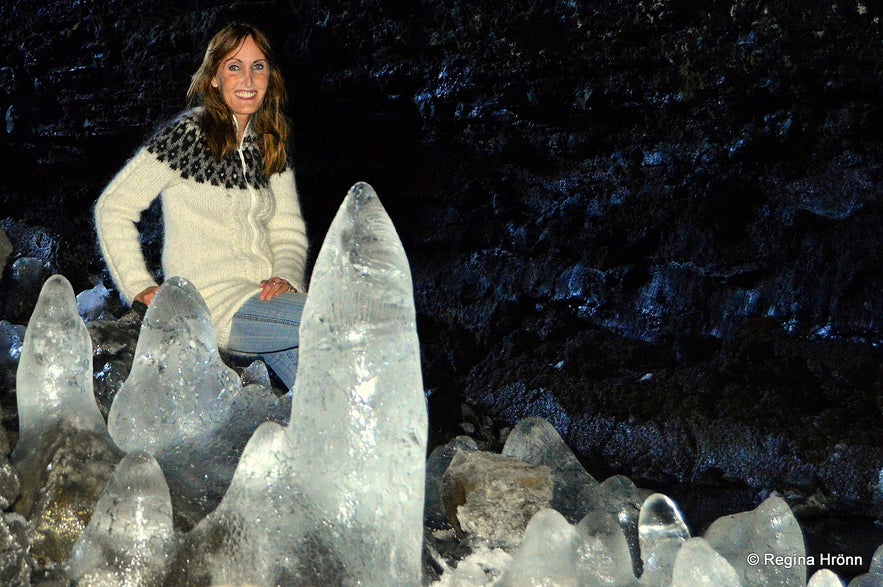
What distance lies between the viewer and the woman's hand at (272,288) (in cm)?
276

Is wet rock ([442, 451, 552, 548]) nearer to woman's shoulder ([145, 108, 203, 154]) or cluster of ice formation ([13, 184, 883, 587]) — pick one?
cluster of ice formation ([13, 184, 883, 587])

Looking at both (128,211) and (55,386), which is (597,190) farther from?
(55,386)

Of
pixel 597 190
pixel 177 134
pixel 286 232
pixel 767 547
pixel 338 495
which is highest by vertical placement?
pixel 597 190

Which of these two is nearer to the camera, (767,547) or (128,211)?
(767,547)

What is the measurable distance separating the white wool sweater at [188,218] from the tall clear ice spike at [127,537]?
2.77 feet

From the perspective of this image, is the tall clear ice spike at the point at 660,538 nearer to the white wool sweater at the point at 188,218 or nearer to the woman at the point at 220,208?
the woman at the point at 220,208

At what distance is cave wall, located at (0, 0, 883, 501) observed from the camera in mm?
6141

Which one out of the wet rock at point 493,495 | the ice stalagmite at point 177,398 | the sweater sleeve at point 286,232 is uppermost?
the sweater sleeve at point 286,232

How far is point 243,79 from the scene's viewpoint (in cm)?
288

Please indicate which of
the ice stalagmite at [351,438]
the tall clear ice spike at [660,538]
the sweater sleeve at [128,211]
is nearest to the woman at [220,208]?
the sweater sleeve at [128,211]

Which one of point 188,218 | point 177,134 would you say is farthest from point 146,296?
point 177,134

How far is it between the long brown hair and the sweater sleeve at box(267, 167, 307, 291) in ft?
0.19

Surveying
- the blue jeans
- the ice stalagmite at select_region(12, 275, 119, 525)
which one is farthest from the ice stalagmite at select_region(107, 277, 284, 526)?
the blue jeans

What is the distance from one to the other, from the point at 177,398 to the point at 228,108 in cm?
95
